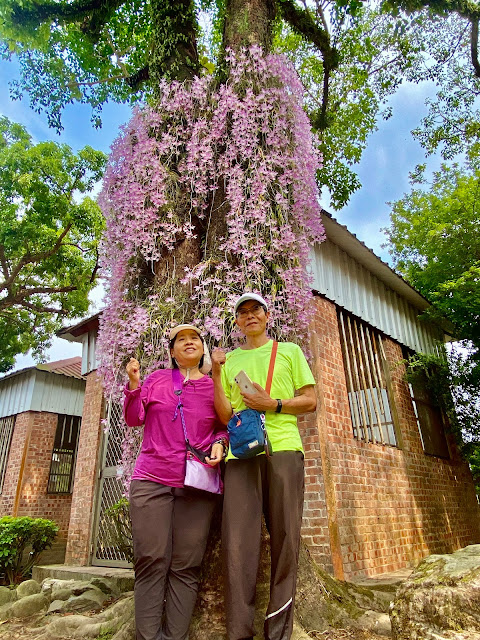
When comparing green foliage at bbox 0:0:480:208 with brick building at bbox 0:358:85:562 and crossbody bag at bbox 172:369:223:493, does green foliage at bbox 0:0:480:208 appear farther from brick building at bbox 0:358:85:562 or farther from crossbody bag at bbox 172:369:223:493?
brick building at bbox 0:358:85:562

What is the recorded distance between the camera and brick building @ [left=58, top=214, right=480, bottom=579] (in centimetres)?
509

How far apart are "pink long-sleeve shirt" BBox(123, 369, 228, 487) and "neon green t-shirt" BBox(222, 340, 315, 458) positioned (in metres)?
0.17

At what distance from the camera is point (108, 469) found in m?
7.84

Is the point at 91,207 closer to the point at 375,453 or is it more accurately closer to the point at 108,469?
the point at 108,469

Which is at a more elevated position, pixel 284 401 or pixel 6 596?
pixel 284 401

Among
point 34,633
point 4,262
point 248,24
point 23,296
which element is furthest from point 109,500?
point 248,24

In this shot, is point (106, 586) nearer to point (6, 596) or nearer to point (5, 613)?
point (5, 613)

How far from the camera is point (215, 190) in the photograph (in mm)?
3934

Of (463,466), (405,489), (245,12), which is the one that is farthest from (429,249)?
(245,12)

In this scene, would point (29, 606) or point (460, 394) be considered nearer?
point (29, 606)

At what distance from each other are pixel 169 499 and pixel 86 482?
21.1 feet

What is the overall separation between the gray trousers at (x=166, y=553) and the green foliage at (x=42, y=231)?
10.0m

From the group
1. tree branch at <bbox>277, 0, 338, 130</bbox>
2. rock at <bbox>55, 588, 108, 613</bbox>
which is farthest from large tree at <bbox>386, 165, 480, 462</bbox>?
rock at <bbox>55, 588, 108, 613</bbox>

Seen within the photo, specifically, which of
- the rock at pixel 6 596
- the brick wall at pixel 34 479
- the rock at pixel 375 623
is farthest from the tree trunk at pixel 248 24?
the brick wall at pixel 34 479
